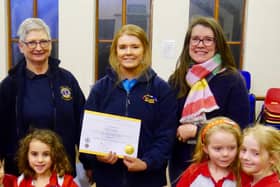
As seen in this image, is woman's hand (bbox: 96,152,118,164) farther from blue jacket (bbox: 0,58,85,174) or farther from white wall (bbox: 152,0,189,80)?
white wall (bbox: 152,0,189,80)

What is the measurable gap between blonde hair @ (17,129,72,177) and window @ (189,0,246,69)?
13.1 ft

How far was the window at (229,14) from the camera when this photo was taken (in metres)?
5.53

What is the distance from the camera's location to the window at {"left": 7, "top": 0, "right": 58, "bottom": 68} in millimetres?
5723

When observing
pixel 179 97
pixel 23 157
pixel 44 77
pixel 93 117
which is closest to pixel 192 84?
pixel 179 97

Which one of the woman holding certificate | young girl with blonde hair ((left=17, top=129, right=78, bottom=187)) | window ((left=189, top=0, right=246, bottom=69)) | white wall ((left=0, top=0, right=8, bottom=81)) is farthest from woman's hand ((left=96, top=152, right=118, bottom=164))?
white wall ((left=0, top=0, right=8, bottom=81))

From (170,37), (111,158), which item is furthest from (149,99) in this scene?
(170,37)

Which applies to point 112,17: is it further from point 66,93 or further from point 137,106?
point 137,106

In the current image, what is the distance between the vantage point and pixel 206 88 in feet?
6.81

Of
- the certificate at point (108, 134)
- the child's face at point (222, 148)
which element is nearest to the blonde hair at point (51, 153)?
the certificate at point (108, 134)

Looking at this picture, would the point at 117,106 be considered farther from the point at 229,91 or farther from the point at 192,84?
the point at 229,91

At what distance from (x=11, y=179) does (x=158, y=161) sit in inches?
34.8

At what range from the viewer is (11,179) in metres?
2.06

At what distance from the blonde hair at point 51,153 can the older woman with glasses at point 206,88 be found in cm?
72

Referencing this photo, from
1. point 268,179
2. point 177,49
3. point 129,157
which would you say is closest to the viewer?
point 268,179
